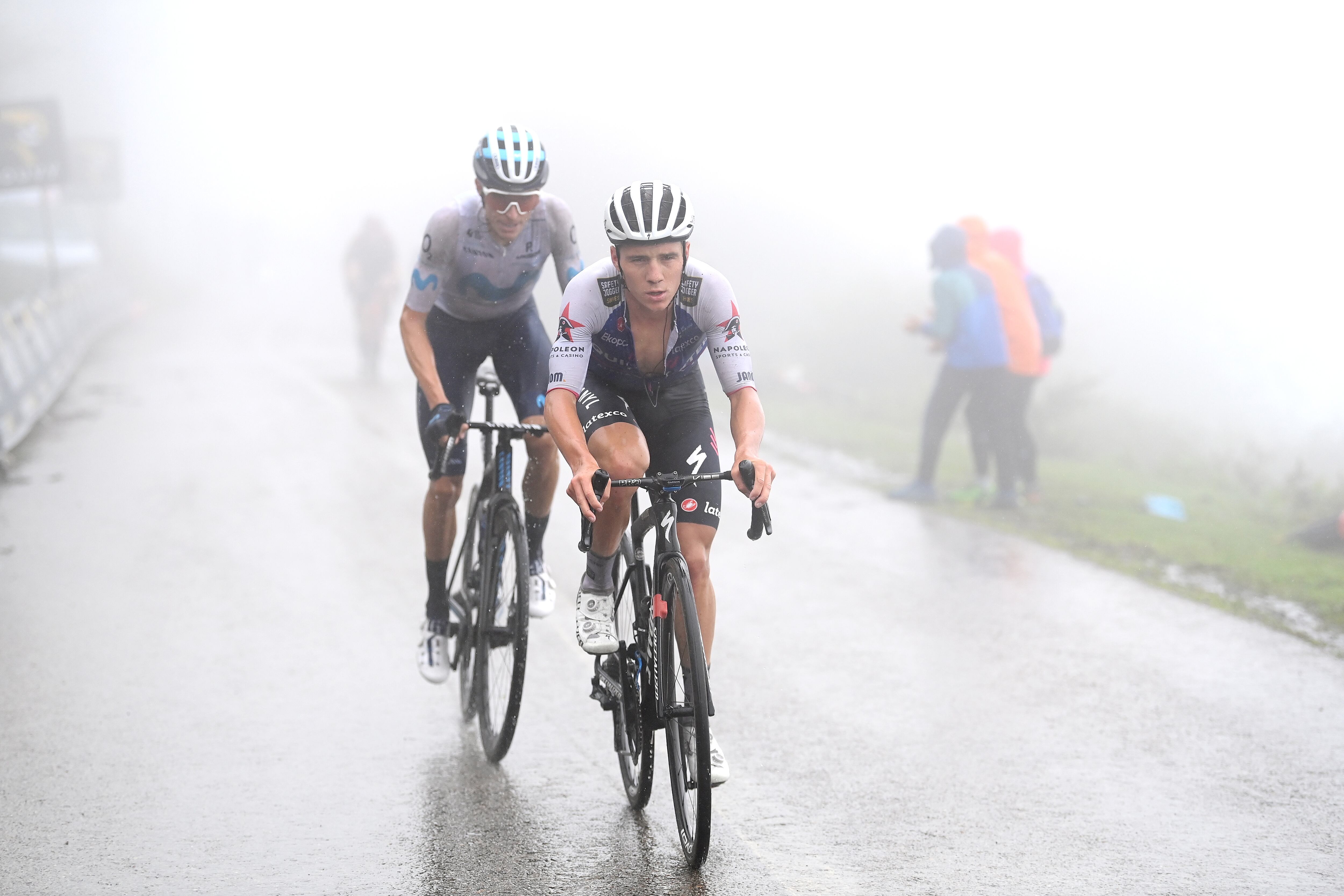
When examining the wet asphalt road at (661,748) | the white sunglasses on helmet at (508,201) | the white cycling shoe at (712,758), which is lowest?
the wet asphalt road at (661,748)

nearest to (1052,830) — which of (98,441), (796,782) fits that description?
(796,782)

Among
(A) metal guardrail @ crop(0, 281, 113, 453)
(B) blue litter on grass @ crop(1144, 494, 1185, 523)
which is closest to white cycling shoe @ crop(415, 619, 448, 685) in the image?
(B) blue litter on grass @ crop(1144, 494, 1185, 523)

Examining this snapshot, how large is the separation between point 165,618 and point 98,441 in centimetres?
704

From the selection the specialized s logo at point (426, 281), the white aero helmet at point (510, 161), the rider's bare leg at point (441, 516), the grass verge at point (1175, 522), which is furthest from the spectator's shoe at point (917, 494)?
the white aero helmet at point (510, 161)

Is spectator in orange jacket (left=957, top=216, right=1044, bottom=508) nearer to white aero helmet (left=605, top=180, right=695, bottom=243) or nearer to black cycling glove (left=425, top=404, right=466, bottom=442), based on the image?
black cycling glove (left=425, top=404, right=466, bottom=442)

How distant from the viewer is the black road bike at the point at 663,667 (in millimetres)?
3804

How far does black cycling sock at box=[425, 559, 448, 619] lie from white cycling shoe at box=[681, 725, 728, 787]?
1.87 meters

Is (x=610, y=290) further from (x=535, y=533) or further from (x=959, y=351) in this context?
(x=959, y=351)

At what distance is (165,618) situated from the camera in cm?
700

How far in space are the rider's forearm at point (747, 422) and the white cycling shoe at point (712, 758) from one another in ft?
3.01

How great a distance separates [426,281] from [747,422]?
71.3 inches

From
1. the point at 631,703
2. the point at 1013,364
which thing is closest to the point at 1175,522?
the point at 1013,364

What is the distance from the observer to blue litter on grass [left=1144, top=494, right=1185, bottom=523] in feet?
34.6

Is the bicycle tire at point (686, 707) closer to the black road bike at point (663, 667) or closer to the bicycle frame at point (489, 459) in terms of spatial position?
the black road bike at point (663, 667)
